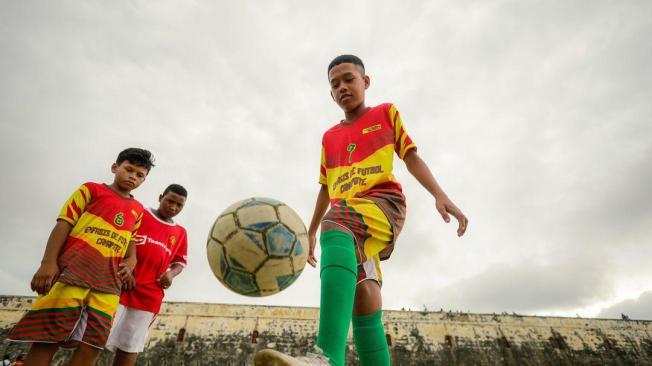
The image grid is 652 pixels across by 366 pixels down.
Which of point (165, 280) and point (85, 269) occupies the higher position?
point (165, 280)

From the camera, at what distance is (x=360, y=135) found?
2383 mm

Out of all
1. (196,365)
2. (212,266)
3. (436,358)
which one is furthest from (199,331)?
(212,266)

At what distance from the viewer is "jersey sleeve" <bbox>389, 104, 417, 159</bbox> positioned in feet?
7.62

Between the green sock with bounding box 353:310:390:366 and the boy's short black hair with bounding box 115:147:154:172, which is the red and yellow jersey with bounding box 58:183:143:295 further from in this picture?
the green sock with bounding box 353:310:390:366

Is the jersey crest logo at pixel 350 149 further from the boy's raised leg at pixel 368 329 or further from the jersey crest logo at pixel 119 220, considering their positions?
the jersey crest logo at pixel 119 220

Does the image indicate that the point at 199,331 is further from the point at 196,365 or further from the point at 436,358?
the point at 436,358

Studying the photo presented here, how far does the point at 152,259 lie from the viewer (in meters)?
3.77

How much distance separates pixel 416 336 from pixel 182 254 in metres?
15.9

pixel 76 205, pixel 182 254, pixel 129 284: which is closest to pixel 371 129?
pixel 76 205

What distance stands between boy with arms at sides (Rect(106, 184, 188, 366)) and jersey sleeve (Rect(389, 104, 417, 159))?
2907mm

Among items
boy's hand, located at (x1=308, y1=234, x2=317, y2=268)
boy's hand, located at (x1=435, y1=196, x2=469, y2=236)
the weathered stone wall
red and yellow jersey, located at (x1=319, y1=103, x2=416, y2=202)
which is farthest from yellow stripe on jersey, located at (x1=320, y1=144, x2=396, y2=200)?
the weathered stone wall

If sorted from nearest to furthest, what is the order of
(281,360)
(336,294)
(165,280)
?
(281,360)
(336,294)
(165,280)

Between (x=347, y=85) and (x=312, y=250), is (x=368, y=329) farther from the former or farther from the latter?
(x=347, y=85)

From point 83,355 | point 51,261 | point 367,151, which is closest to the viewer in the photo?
point 367,151
